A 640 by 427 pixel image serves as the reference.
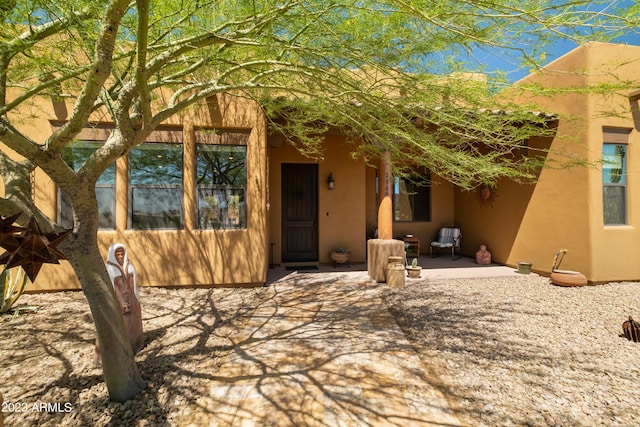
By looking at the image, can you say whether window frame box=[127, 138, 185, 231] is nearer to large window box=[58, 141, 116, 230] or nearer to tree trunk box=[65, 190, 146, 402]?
large window box=[58, 141, 116, 230]

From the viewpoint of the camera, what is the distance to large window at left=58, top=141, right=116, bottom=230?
16.3 ft

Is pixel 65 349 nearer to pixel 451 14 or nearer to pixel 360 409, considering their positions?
pixel 360 409

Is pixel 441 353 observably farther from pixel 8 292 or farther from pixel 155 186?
pixel 8 292

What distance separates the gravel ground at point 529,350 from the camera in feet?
7.07

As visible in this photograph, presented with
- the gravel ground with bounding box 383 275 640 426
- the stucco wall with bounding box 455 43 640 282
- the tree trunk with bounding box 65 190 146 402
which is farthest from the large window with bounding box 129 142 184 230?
the stucco wall with bounding box 455 43 640 282

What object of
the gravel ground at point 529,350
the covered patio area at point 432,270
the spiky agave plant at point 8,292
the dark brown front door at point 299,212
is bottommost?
the gravel ground at point 529,350

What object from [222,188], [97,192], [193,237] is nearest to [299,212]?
[222,188]

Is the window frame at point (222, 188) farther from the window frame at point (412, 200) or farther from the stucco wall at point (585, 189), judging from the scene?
the stucco wall at point (585, 189)

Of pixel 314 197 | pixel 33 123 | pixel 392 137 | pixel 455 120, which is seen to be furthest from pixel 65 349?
pixel 314 197

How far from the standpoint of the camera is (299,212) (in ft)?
24.8

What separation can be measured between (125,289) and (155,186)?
116 inches

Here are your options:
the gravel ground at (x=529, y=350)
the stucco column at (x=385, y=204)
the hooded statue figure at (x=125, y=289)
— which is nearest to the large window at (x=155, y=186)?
the hooded statue figure at (x=125, y=289)

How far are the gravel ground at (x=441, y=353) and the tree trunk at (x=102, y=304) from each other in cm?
18

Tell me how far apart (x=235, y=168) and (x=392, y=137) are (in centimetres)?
330
